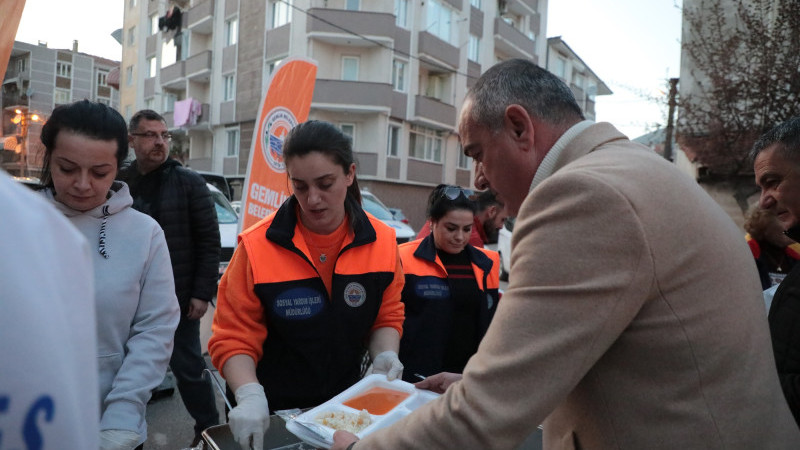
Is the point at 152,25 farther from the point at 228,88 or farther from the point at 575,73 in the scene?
the point at 575,73

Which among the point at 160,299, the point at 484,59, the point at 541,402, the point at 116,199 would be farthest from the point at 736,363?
the point at 484,59

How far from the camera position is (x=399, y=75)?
80.0ft

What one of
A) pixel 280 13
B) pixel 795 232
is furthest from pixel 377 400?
pixel 280 13

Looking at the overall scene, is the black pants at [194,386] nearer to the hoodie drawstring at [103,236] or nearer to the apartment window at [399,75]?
the hoodie drawstring at [103,236]

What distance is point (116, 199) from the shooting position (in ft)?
6.61

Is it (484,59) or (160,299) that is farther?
(484,59)

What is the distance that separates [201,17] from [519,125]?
3022cm

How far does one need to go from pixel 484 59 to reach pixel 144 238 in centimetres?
2801

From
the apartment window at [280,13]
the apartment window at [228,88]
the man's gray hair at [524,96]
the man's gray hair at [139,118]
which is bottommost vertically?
the man's gray hair at [524,96]

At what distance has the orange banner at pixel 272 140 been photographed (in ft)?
15.3

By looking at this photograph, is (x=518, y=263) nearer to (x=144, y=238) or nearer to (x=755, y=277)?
(x=755, y=277)

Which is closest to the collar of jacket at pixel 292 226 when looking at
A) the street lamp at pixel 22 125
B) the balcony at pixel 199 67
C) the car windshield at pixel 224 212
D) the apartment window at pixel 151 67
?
the car windshield at pixel 224 212

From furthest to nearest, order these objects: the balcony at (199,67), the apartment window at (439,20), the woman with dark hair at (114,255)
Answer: the balcony at (199,67), the apartment window at (439,20), the woman with dark hair at (114,255)

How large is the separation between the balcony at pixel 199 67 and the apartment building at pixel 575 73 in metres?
19.0
